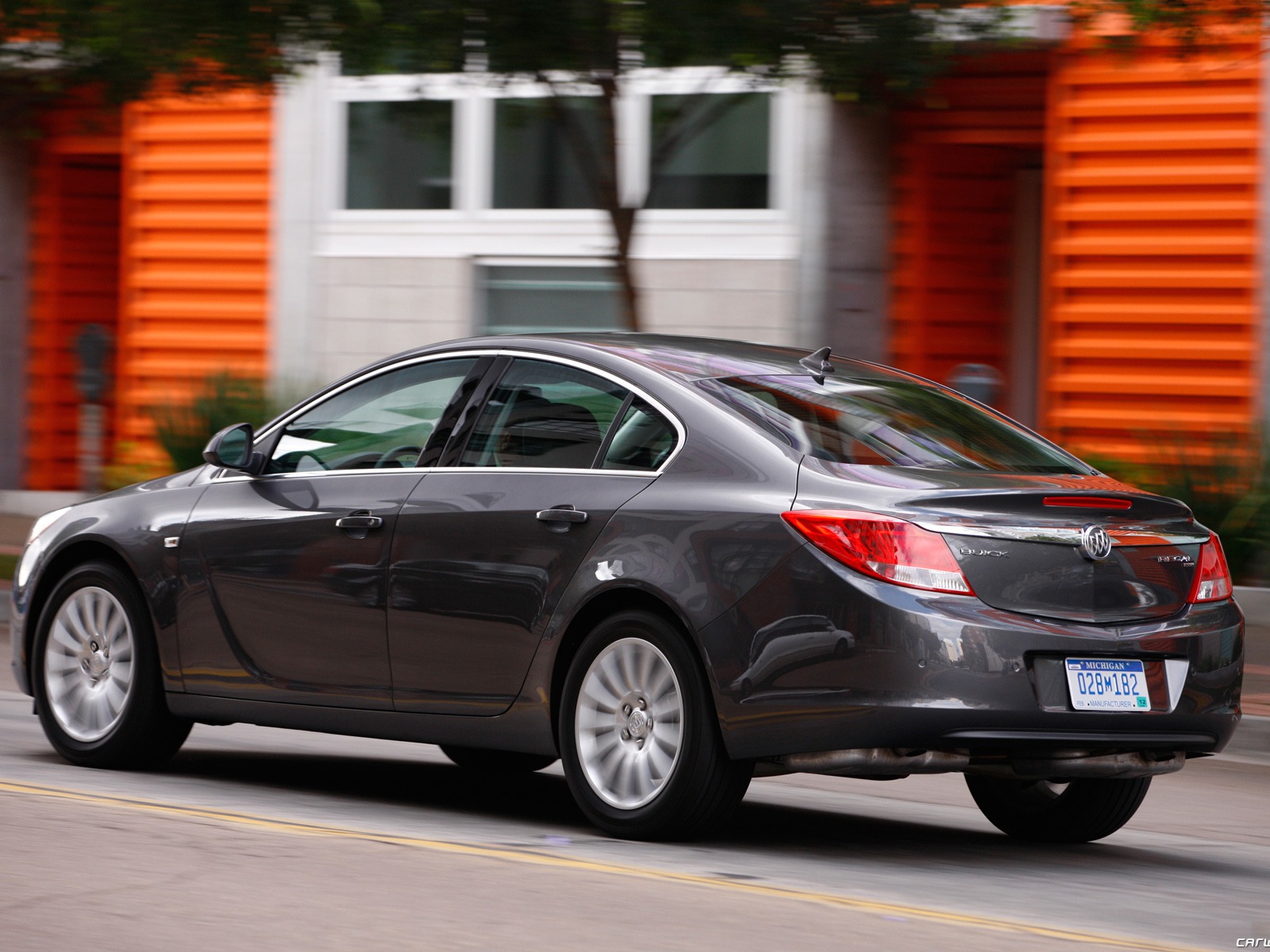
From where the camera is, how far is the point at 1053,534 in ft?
19.9

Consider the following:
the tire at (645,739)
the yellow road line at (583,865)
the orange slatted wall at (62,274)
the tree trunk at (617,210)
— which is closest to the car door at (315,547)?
the yellow road line at (583,865)

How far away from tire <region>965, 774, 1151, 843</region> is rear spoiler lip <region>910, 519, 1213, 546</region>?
0.92m

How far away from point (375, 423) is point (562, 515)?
3.64 ft

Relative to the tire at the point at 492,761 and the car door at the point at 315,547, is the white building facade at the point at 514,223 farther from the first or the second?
the car door at the point at 315,547

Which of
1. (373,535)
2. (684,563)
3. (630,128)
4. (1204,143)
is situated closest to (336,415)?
(373,535)

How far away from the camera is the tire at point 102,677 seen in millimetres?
7660

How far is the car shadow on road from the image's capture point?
6.60 m

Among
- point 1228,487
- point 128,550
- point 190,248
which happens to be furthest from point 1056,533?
point 190,248

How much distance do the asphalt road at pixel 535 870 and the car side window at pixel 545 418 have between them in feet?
3.87

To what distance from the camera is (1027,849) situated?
6.94m

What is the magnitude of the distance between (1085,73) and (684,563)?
32.4 ft

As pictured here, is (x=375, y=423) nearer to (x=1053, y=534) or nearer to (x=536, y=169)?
(x=1053, y=534)

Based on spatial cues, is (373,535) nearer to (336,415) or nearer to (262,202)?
(336,415)

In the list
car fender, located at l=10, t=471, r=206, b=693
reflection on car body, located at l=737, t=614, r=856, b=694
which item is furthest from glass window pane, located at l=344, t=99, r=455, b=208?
reflection on car body, located at l=737, t=614, r=856, b=694
